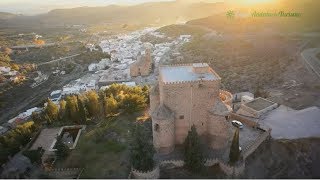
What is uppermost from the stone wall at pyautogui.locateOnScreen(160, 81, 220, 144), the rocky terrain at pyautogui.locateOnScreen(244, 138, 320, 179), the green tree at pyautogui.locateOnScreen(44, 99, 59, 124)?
the stone wall at pyautogui.locateOnScreen(160, 81, 220, 144)

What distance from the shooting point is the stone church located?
2686 cm

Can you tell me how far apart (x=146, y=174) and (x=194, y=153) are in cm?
409

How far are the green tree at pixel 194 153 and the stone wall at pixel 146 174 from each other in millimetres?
2574

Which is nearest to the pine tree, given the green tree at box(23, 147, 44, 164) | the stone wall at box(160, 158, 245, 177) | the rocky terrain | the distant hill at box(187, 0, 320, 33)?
the green tree at box(23, 147, 44, 164)

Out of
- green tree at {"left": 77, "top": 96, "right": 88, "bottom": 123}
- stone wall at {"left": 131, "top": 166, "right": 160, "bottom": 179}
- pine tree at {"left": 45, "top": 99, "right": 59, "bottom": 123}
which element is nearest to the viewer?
stone wall at {"left": 131, "top": 166, "right": 160, "bottom": 179}

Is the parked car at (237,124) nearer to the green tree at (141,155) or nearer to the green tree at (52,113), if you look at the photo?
the green tree at (141,155)

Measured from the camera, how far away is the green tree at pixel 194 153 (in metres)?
25.3

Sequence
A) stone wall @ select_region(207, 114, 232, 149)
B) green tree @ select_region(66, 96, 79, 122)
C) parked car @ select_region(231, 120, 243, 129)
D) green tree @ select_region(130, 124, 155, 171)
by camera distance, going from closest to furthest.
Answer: green tree @ select_region(130, 124, 155, 171) → stone wall @ select_region(207, 114, 232, 149) → parked car @ select_region(231, 120, 243, 129) → green tree @ select_region(66, 96, 79, 122)

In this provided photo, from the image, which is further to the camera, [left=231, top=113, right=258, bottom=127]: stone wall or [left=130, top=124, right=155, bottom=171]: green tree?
[left=231, top=113, right=258, bottom=127]: stone wall

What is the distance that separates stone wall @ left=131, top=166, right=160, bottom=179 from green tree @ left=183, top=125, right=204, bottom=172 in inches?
101

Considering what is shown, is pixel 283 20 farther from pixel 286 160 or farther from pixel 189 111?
pixel 189 111

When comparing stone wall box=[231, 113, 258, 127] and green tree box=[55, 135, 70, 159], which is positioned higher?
green tree box=[55, 135, 70, 159]

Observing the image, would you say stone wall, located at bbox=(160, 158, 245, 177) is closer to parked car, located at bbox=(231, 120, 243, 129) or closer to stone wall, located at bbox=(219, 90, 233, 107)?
parked car, located at bbox=(231, 120, 243, 129)

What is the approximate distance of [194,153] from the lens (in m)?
25.4
